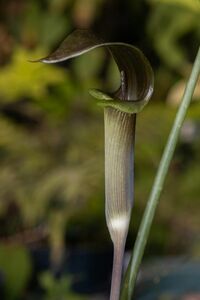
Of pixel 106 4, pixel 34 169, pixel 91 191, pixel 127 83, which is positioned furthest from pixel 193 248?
pixel 127 83

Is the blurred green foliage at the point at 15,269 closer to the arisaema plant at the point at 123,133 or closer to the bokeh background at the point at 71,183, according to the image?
the bokeh background at the point at 71,183

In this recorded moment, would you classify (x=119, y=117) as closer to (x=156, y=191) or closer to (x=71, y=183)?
(x=156, y=191)

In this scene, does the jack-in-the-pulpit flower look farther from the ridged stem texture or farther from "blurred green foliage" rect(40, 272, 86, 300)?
"blurred green foliage" rect(40, 272, 86, 300)

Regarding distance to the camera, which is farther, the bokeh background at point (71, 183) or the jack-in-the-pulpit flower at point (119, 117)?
the bokeh background at point (71, 183)

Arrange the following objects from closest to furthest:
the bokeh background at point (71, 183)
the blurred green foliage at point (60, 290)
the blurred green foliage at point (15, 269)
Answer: the blurred green foliage at point (60, 290), the blurred green foliage at point (15, 269), the bokeh background at point (71, 183)

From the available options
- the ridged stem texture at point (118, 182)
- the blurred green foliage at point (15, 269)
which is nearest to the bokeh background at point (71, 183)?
the blurred green foliage at point (15, 269)

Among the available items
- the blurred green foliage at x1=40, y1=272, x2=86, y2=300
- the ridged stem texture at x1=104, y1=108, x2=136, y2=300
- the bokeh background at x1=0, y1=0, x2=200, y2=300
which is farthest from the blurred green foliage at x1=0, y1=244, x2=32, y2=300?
the ridged stem texture at x1=104, y1=108, x2=136, y2=300

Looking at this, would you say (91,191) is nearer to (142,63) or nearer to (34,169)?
(34,169)

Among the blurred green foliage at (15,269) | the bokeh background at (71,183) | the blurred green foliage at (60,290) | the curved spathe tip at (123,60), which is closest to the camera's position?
the curved spathe tip at (123,60)

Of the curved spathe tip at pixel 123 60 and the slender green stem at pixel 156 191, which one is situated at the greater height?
the curved spathe tip at pixel 123 60
